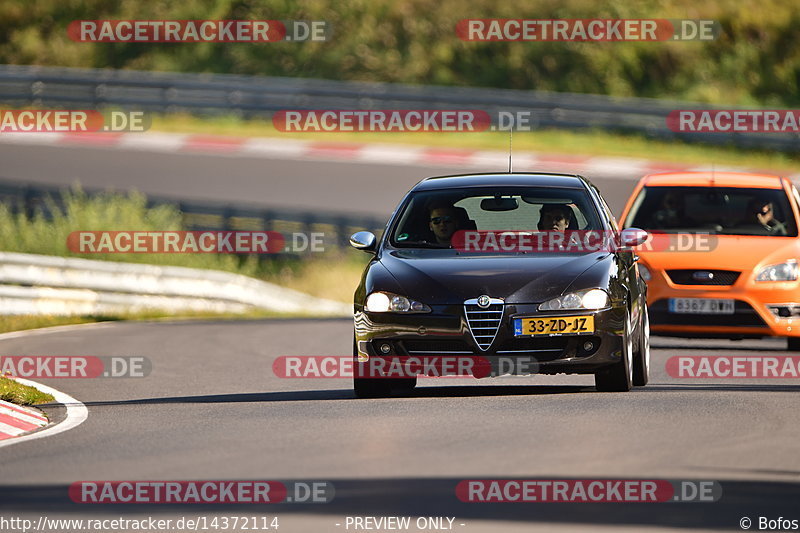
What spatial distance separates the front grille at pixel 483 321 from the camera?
35.8 feet

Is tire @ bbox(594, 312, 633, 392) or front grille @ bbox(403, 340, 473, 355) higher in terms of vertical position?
front grille @ bbox(403, 340, 473, 355)

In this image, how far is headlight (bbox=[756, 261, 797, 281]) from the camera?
593 inches

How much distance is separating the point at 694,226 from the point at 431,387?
4366 millimetres

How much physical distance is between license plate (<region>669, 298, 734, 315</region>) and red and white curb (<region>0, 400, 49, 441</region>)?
20.8 ft

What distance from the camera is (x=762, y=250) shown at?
15.3m

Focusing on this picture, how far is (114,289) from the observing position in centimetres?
2150

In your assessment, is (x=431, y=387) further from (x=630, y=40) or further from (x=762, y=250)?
(x=630, y=40)

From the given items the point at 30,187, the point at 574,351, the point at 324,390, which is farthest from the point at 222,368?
the point at 30,187

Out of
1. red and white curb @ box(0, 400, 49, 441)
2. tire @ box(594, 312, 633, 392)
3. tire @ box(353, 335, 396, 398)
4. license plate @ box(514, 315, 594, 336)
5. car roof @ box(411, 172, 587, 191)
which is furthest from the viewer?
car roof @ box(411, 172, 587, 191)

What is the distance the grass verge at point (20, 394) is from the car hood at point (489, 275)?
2.67m

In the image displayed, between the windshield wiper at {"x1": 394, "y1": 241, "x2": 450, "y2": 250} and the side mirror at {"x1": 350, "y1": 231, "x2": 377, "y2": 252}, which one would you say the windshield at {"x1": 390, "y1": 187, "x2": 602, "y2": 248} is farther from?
the side mirror at {"x1": 350, "y1": 231, "x2": 377, "y2": 252}

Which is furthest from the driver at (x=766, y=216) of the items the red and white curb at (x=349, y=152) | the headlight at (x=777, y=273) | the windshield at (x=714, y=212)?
the red and white curb at (x=349, y=152)

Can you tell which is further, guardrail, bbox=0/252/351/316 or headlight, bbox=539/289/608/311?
guardrail, bbox=0/252/351/316

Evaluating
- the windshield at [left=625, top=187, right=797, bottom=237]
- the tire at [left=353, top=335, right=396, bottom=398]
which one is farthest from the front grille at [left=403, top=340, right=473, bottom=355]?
the windshield at [left=625, top=187, right=797, bottom=237]
